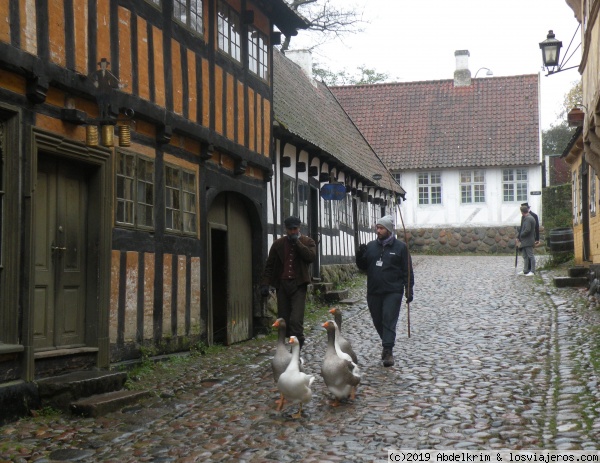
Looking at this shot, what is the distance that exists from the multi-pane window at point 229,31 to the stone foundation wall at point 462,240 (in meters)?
22.0

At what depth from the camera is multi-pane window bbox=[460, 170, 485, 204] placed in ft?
113

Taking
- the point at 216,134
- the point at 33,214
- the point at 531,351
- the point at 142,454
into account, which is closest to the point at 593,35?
the point at 531,351

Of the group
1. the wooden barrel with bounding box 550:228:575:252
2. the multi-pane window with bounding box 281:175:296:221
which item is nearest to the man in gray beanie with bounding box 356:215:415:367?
the multi-pane window with bounding box 281:175:296:221

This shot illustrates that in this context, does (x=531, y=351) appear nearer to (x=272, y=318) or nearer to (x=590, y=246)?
(x=272, y=318)

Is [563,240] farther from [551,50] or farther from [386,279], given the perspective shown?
[386,279]

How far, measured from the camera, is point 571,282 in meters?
18.0

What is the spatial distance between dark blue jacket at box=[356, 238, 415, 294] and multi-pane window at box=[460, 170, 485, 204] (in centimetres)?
2537

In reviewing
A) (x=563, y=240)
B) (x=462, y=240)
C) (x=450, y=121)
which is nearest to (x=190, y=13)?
(x=563, y=240)

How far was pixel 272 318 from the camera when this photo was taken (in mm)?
13750

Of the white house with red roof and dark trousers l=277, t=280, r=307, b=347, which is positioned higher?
the white house with red roof

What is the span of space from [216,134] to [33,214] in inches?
176

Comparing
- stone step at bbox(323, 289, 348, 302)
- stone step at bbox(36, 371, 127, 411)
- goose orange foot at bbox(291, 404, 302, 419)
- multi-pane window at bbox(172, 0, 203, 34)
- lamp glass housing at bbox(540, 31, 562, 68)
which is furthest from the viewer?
stone step at bbox(323, 289, 348, 302)

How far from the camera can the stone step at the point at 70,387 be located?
24.4 feet

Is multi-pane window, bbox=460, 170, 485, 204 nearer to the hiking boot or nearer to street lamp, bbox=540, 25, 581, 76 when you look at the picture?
street lamp, bbox=540, 25, 581, 76
